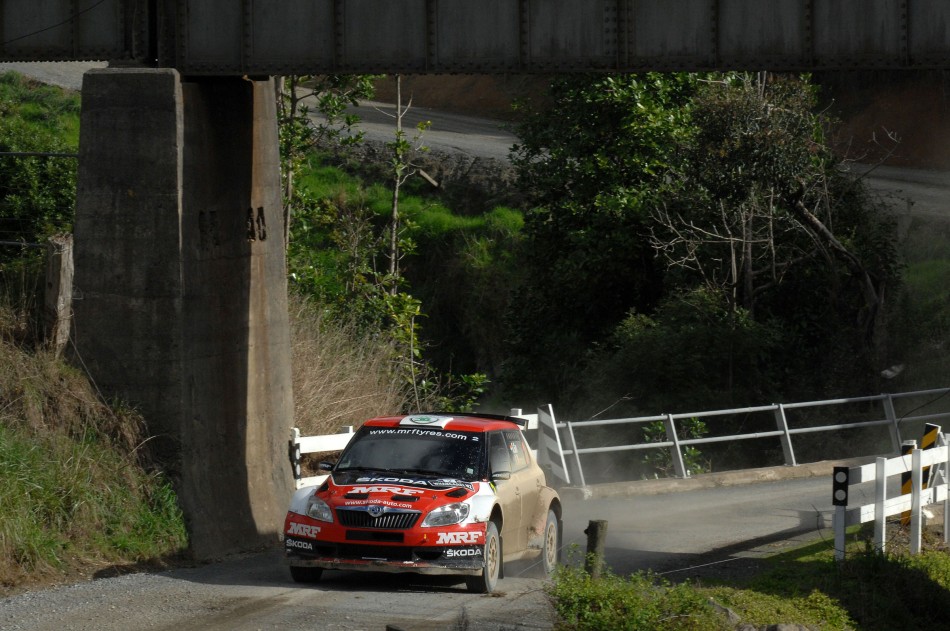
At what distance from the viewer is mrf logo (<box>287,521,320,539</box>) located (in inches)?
439

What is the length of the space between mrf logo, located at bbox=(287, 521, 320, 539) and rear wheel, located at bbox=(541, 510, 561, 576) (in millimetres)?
2665

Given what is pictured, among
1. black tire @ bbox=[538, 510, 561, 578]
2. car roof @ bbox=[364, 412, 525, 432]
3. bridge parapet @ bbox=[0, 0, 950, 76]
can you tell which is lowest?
black tire @ bbox=[538, 510, 561, 578]

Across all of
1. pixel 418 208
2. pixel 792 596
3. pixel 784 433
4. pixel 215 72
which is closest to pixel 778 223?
pixel 784 433

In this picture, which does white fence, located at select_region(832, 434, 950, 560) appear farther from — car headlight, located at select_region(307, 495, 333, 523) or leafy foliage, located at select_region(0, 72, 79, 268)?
leafy foliage, located at select_region(0, 72, 79, 268)

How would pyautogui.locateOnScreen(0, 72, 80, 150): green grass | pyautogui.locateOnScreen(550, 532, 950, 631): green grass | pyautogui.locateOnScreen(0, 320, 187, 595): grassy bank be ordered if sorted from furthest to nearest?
1. pyautogui.locateOnScreen(0, 72, 80, 150): green grass
2. pyautogui.locateOnScreen(0, 320, 187, 595): grassy bank
3. pyautogui.locateOnScreen(550, 532, 950, 631): green grass

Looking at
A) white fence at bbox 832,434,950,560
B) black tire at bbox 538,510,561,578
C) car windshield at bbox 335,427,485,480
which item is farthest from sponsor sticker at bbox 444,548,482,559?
white fence at bbox 832,434,950,560

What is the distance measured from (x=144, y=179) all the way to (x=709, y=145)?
14117mm

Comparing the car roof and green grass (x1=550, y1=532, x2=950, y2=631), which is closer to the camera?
green grass (x1=550, y1=532, x2=950, y2=631)

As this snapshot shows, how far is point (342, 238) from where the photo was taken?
97.1 feet

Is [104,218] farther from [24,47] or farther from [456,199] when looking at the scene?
[456,199]

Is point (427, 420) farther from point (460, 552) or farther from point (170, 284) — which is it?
point (170, 284)

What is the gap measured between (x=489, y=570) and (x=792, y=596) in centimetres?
273

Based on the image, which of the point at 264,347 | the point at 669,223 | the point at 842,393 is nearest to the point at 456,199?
the point at 669,223

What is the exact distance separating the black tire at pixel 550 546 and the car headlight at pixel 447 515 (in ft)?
6.05
